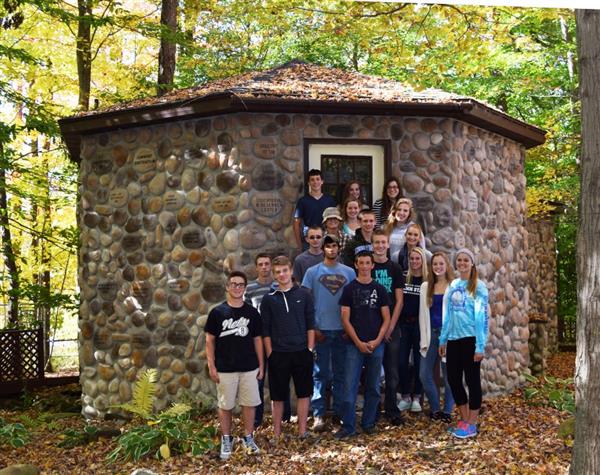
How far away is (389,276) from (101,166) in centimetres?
399

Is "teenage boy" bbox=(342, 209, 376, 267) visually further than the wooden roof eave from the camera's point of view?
No

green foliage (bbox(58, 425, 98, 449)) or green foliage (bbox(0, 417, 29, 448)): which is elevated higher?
green foliage (bbox(58, 425, 98, 449))

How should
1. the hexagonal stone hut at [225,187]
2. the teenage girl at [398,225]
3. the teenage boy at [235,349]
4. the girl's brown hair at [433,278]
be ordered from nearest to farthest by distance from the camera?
the teenage boy at [235,349], the girl's brown hair at [433,278], the teenage girl at [398,225], the hexagonal stone hut at [225,187]

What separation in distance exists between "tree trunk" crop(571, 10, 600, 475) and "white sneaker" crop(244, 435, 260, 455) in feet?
8.45

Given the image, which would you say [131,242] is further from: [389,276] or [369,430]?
[369,430]

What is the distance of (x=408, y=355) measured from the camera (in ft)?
21.8

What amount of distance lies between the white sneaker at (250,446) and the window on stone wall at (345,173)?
2.86m

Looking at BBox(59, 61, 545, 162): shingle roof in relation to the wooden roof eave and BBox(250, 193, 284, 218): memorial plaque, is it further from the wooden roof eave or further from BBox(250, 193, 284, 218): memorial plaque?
BBox(250, 193, 284, 218): memorial plaque

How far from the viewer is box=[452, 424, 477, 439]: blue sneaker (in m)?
5.99

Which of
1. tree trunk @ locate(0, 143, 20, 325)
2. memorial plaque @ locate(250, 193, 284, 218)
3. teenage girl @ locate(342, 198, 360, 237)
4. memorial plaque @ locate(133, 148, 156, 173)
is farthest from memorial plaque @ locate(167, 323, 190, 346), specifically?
tree trunk @ locate(0, 143, 20, 325)

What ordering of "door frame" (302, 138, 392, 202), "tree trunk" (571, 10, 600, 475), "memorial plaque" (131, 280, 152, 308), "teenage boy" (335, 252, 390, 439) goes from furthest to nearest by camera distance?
"memorial plaque" (131, 280, 152, 308) → "door frame" (302, 138, 392, 202) → "teenage boy" (335, 252, 390, 439) → "tree trunk" (571, 10, 600, 475)

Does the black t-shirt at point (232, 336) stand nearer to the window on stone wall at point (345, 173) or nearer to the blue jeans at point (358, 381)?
the blue jeans at point (358, 381)

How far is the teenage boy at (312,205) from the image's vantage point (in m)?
6.97

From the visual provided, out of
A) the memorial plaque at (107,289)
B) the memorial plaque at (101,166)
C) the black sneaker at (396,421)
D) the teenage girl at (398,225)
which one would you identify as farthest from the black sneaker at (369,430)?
the memorial plaque at (101,166)
